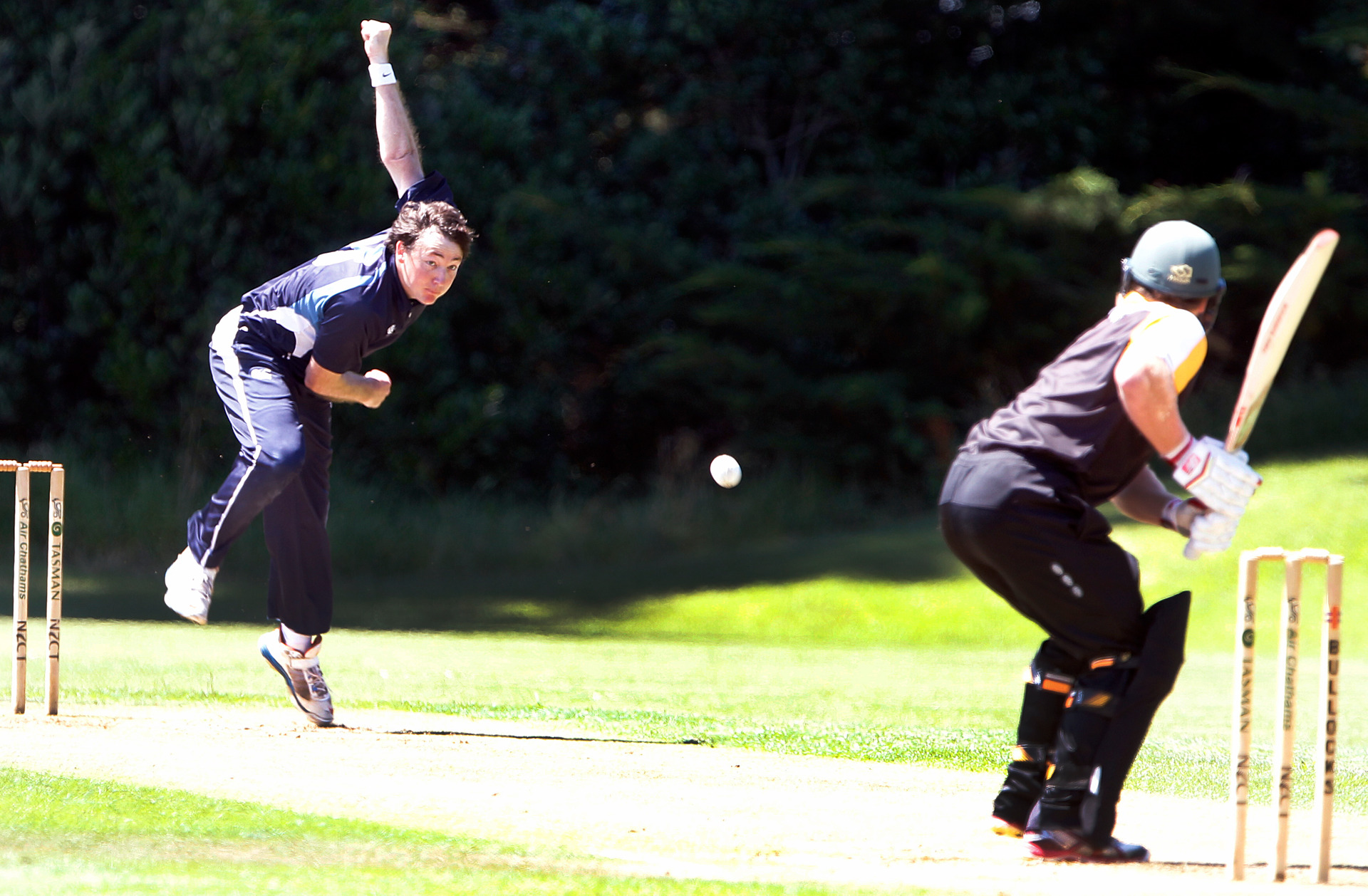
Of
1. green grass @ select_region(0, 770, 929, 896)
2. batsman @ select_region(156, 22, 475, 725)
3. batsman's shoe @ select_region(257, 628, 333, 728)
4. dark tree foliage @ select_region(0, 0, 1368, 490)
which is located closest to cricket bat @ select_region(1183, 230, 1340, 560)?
green grass @ select_region(0, 770, 929, 896)

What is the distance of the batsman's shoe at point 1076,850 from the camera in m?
4.34

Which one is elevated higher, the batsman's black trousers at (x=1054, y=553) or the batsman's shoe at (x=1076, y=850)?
the batsman's black trousers at (x=1054, y=553)

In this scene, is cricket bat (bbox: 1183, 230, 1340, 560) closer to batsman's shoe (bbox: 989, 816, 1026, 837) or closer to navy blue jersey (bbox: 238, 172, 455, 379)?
batsman's shoe (bbox: 989, 816, 1026, 837)

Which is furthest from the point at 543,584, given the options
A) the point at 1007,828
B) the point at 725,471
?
the point at 1007,828

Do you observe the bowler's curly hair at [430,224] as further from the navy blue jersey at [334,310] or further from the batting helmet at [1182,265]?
the batting helmet at [1182,265]

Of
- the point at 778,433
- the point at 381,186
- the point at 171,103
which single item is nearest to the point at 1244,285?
the point at 778,433

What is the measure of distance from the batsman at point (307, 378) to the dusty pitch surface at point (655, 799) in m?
0.51

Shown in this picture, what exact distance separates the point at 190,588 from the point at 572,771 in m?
1.73

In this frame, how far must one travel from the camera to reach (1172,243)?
4473 millimetres

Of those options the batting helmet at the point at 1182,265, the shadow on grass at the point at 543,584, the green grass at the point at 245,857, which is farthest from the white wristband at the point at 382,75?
the shadow on grass at the point at 543,584

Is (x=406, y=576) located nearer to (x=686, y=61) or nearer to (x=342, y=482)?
(x=342, y=482)

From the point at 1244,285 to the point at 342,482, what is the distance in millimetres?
9752

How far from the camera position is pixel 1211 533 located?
14.2ft

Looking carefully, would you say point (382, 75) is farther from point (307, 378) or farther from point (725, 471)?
point (725, 471)
